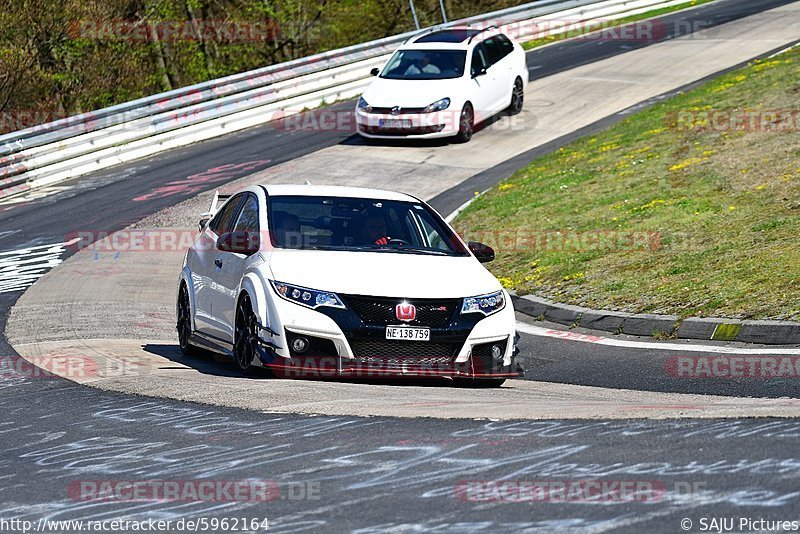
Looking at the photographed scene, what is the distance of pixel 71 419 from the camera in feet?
28.6

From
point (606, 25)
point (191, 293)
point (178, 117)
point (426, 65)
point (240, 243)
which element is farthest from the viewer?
point (606, 25)

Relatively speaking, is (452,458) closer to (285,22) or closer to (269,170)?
(269,170)

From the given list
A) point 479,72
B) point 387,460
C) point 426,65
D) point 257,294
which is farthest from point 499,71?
point 387,460

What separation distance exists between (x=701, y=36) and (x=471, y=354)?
28.5m

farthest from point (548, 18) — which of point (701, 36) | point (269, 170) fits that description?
point (269, 170)

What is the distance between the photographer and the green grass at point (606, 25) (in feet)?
128

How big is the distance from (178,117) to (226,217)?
1742 centimetres

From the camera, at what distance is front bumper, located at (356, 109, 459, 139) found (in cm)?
2559

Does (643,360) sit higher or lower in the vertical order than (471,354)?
lower

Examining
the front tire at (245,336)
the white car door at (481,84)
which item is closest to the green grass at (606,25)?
the white car door at (481,84)

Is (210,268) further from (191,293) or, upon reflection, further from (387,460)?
(387,460)

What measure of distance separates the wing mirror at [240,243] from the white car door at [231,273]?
7cm

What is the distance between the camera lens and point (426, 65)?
88.0 feet

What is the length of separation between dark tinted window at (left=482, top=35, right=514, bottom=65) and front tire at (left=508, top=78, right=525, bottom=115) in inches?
26.8
